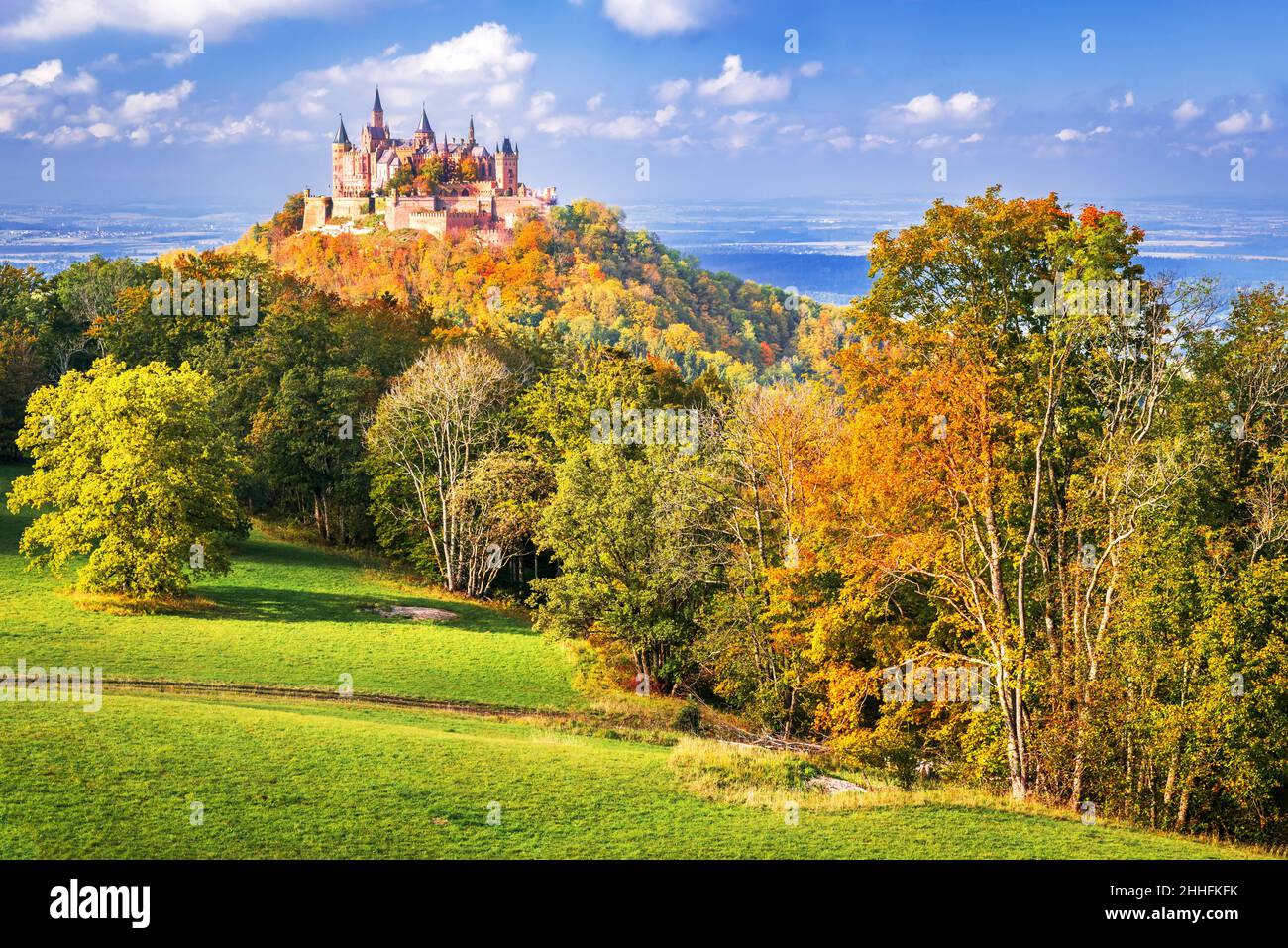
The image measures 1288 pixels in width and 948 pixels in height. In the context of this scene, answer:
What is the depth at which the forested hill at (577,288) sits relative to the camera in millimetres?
117812

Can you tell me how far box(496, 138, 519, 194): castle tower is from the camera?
183 meters

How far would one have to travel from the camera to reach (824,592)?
2891 cm

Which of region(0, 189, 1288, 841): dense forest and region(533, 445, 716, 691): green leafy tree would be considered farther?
region(533, 445, 716, 691): green leafy tree

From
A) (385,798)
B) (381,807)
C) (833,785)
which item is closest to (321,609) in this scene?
(385,798)

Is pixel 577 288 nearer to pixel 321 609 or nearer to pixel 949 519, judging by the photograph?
pixel 321 609

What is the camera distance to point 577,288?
131375mm

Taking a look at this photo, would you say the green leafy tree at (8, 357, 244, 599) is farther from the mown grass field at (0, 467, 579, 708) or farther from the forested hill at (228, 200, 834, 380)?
the forested hill at (228, 200, 834, 380)

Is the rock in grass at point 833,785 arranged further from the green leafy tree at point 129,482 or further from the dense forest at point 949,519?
the green leafy tree at point 129,482

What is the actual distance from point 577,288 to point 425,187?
45629mm

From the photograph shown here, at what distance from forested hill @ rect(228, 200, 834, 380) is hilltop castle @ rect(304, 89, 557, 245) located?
15.6 feet

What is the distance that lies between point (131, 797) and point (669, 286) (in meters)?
138

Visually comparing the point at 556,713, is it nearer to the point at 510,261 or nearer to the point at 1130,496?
the point at 1130,496

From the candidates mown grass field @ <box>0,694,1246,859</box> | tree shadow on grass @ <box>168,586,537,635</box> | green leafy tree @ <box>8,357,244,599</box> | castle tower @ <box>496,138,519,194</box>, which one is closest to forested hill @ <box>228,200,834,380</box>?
castle tower @ <box>496,138,519,194</box>

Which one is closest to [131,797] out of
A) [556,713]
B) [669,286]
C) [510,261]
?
[556,713]
